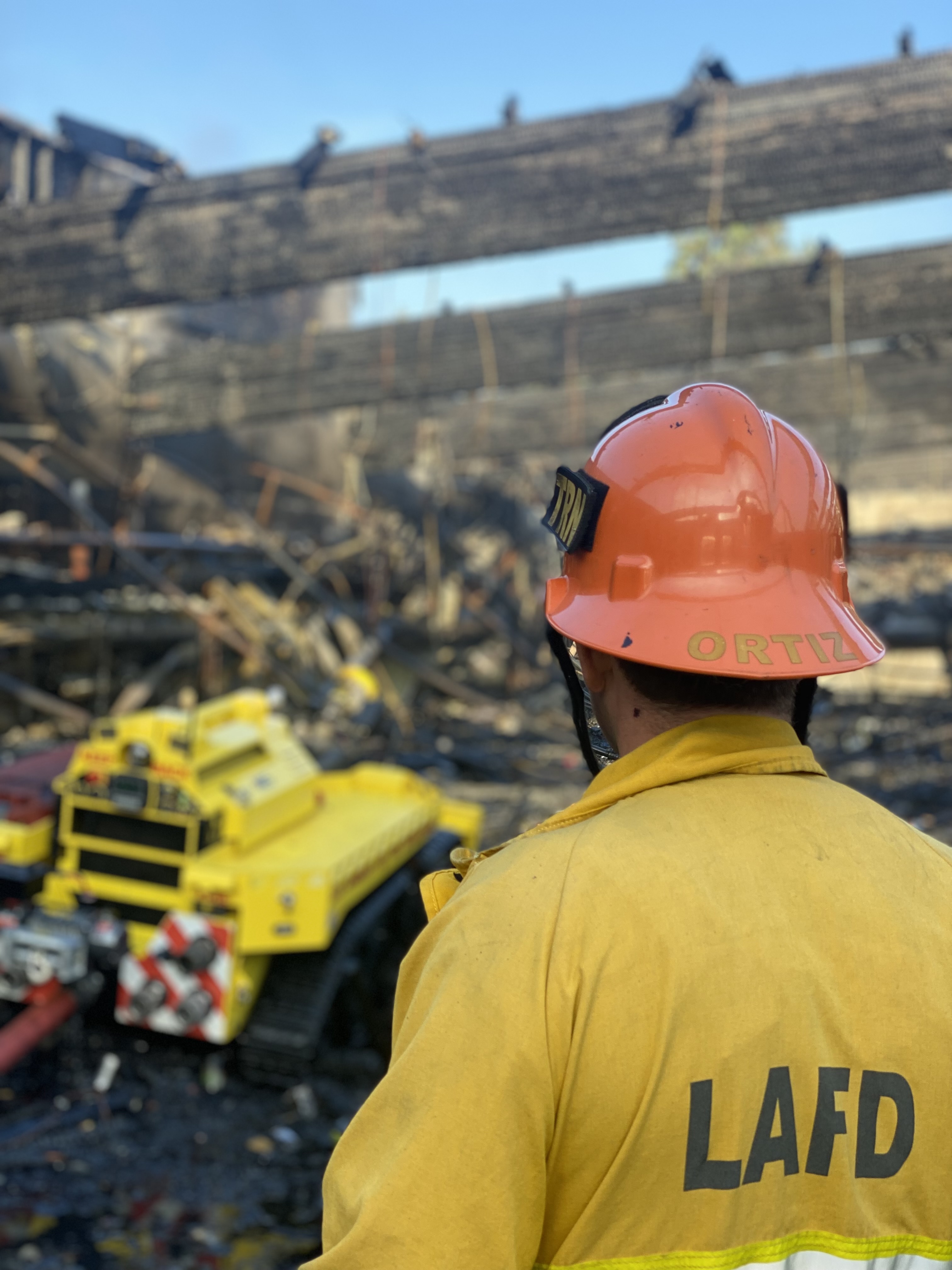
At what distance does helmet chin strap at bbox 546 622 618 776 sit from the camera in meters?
1.66

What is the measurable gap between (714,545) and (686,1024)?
0.62 m

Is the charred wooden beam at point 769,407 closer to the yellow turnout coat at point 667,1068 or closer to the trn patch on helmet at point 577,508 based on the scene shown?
the trn patch on helmet at point 577,508

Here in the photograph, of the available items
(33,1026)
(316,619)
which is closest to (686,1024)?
(33,1026)

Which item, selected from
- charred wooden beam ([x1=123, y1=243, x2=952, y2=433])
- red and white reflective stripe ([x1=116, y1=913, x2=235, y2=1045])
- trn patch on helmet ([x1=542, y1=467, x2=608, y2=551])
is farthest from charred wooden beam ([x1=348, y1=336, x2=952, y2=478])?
trn patch on helmet ([x1=542, y1=467, x2=608, y2=551])

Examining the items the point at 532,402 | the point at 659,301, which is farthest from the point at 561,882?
the point at 532,402

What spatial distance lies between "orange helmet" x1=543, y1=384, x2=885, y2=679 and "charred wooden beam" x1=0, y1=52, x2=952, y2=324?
3.34 meters

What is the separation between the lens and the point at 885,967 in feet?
3.90

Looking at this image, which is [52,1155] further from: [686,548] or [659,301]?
[659,301]

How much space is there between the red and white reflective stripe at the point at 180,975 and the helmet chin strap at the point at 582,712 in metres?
3.05

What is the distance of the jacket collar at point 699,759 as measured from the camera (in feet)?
4.28

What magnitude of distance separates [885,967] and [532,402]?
7.97m

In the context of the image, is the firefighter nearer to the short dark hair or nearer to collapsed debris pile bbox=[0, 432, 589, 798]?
the short dark hair

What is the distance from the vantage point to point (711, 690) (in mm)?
1365

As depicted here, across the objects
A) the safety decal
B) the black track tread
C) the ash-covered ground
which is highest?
the safety decal
